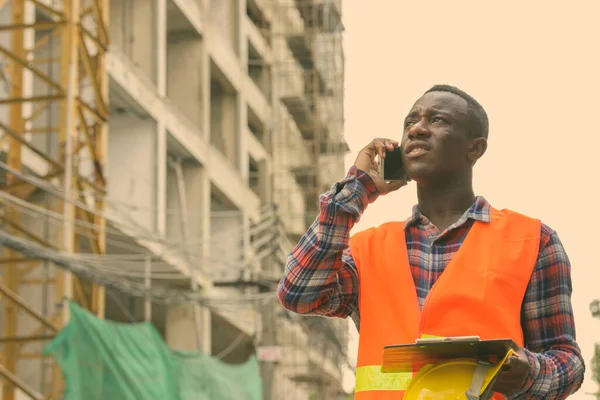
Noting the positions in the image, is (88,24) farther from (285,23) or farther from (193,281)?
(285,23)

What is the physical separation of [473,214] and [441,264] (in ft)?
0.63

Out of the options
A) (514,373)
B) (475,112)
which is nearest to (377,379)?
(514,373)

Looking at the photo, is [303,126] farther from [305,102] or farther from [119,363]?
[119,363]

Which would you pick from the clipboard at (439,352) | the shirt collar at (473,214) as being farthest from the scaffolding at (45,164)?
the clipboard at (439,352)

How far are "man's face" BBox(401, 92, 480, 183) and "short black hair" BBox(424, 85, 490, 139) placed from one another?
2 cm

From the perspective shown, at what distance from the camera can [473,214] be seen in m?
3.83

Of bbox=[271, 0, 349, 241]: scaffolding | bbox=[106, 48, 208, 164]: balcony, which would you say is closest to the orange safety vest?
bbox=[106, 48, 208, 164]: balcony

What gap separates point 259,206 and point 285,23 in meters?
8.70

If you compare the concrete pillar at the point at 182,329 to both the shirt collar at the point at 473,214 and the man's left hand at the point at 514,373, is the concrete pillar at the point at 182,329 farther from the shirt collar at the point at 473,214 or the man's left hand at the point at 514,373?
the man's left hand at the point at 514,373

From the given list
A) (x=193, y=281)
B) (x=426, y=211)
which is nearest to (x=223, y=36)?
(x=193, y=281)

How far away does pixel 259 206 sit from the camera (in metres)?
39.5

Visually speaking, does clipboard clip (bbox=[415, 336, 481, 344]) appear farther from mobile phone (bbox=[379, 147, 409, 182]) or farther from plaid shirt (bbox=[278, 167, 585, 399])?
mobile phone (bbox=[379, 147, 409, 182])

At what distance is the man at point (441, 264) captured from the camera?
141 inches

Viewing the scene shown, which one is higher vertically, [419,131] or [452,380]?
[419,131]
